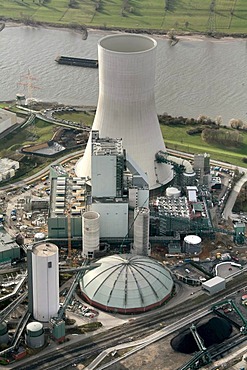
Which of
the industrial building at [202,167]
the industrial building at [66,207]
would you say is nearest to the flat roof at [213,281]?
the industrial building at [66,207]

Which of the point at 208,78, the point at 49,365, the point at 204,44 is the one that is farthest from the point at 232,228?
the point at 204,44

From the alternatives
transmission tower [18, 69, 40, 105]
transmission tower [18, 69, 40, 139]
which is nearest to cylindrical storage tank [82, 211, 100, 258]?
transmission tower [18, 69, 40, 139]

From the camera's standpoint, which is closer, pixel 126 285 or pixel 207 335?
pixel 207 335

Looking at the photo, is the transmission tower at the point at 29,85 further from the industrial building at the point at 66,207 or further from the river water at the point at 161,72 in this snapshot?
the industrial building at the point at 66,207

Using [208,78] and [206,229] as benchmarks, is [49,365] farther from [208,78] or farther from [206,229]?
[208,78]

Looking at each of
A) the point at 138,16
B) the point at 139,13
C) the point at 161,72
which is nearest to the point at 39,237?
the point at 161,72

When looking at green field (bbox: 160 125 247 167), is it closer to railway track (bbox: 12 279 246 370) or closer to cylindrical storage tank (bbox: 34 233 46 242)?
cylindrical storage tank (bbox: 34 233 46 242)

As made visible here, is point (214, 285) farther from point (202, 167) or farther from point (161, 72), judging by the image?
point (161, 72)
